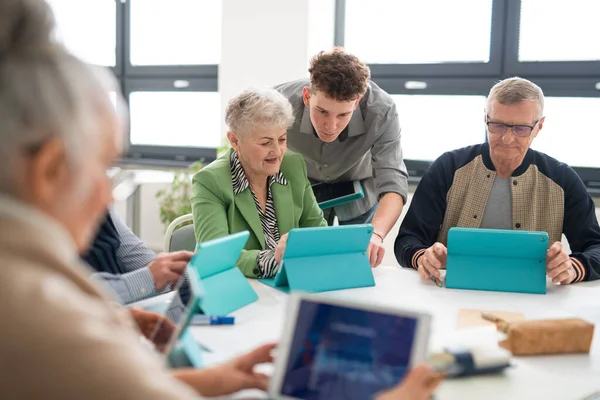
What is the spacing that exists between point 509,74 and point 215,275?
3058mm

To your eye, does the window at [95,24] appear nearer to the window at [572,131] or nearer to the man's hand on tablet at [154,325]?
the window at [572,131]

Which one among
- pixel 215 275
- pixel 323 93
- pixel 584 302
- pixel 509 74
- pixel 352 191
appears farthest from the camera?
pixel 509 74

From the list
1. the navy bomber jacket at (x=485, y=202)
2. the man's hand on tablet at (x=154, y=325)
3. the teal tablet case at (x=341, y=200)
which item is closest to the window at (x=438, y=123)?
the teal tablet case at (x=341, y=200)

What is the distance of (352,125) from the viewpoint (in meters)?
2.92

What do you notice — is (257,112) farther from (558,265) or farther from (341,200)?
(558,265)

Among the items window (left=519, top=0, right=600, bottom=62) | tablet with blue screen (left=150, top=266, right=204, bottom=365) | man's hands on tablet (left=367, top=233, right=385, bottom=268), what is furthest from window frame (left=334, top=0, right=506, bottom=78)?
tablet with blue screen (left=150, top=266, right=204, bottom=365)

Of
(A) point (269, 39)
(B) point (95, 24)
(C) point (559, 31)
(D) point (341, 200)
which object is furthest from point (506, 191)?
(B) point (95, 24)

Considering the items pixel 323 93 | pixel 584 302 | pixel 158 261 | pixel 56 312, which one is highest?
pixel 323 93

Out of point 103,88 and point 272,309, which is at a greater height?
point 103,88

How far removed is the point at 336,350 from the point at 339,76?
1484 mm

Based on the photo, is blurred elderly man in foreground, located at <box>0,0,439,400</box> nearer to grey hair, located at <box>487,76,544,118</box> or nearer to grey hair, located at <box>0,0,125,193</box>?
grey hair, located at <box>0,0,125,193</box>

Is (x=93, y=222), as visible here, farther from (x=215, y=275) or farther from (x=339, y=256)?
(x=339, y=256)

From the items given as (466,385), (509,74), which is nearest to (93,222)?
(466,385)

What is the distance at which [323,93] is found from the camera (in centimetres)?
256
